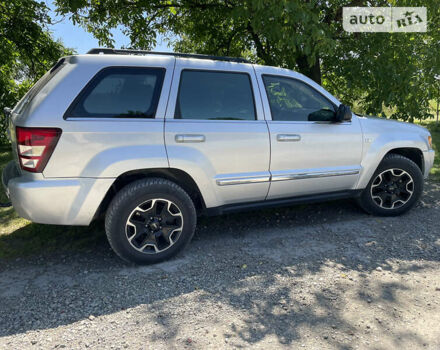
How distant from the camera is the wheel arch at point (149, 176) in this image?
326 centimetres

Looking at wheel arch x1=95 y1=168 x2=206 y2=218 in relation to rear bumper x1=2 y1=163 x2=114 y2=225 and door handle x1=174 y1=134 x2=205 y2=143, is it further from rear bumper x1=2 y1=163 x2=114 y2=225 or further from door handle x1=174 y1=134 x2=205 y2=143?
door handle x1=174 y1=134 x2=205 y2=143

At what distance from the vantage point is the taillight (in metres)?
2.83

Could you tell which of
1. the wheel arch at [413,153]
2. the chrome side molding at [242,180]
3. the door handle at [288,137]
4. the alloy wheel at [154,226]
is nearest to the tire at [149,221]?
the alloy wheel at [154,226]

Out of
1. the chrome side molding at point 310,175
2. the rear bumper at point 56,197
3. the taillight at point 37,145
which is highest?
the taillight at point 37,145

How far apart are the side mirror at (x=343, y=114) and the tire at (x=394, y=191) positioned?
95cm

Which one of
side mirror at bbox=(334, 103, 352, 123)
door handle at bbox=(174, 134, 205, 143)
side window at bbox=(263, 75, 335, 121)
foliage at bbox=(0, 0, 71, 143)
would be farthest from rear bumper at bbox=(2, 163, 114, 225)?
foliage at bbox=(0, 0, 71, 143)

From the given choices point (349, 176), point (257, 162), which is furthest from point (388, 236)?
point (257, 162)

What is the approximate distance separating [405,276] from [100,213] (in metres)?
2.78

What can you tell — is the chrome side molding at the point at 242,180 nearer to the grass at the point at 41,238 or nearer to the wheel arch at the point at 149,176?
the wheel arch at the point at 149,176

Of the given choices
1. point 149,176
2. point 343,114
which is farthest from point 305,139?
point 149,176

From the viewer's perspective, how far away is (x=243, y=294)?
2.86 metres

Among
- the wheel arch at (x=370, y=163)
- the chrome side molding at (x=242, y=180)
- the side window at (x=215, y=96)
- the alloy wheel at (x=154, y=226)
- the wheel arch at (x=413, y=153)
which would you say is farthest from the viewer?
the wheel arch at (x=413, y=153)

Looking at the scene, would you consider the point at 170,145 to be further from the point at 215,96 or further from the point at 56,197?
the point at 56,197

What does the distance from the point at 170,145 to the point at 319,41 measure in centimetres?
295
